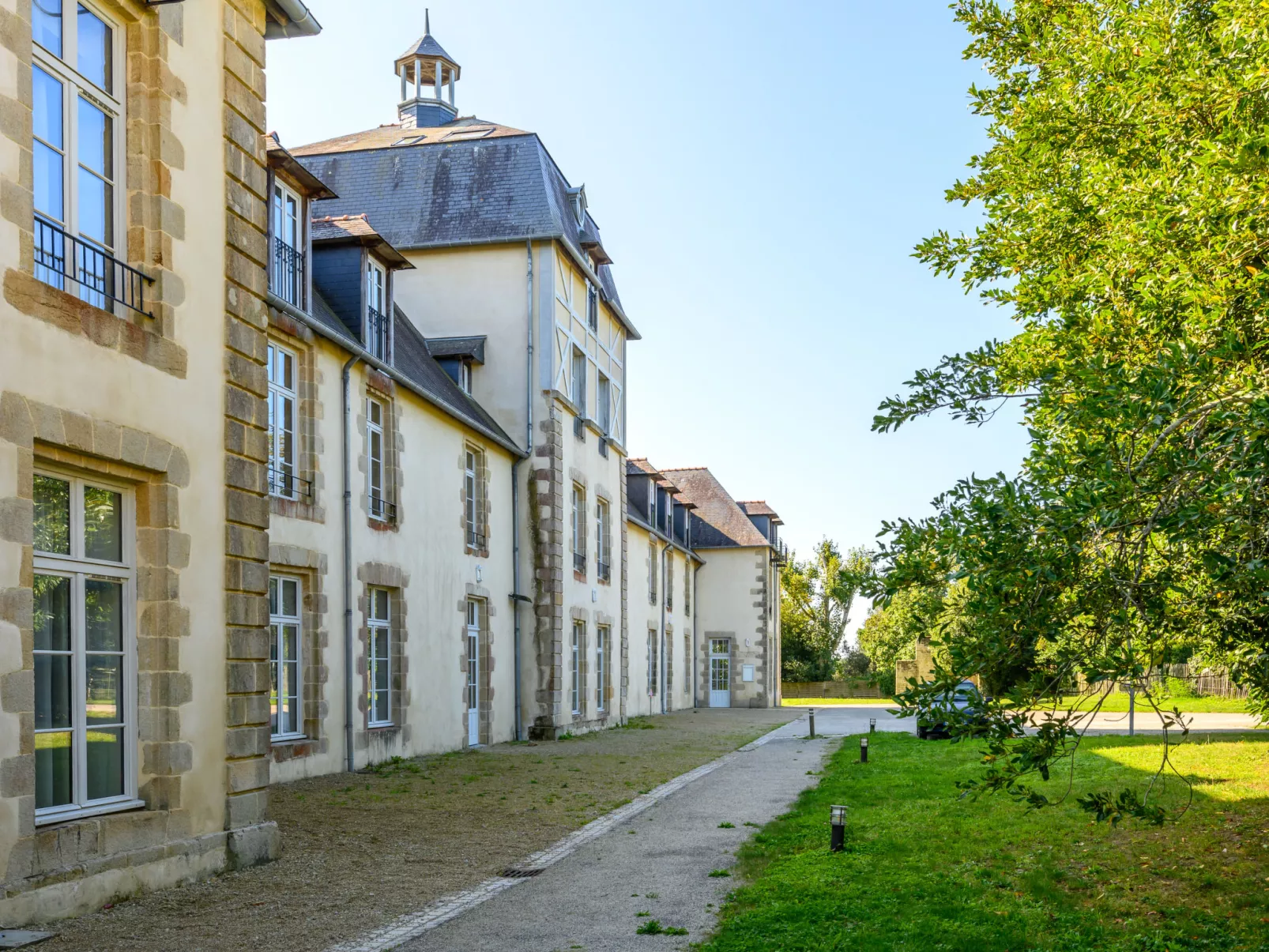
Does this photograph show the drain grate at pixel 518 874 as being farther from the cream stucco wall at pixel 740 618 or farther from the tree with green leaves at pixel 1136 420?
the cream stucco wall at pixel 740 618

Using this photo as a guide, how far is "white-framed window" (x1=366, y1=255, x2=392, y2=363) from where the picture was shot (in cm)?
1553

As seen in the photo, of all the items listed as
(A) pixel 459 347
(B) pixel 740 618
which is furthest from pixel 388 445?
(B) pixel 740 618

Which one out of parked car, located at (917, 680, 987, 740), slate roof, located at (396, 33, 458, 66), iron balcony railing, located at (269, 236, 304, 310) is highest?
slate roof, located at (396, 33, 458, 66)

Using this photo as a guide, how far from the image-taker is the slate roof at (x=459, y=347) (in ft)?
65.7

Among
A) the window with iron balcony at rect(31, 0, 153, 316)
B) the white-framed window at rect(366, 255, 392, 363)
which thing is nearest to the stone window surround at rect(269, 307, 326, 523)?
the white-framed window at rect(366, 255, 392, 363)

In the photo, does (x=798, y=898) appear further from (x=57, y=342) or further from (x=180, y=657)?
(x=57, y=342)

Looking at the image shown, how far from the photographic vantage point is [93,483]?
6.77m

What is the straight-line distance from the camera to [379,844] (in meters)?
8.98

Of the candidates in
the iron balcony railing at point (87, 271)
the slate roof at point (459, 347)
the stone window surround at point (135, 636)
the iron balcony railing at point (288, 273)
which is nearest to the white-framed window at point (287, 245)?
the iron balcony railing at point (288, 273)

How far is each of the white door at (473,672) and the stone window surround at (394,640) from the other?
285cm

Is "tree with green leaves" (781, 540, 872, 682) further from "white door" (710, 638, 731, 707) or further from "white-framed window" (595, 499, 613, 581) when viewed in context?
"white-framed window" (595, 499, 613, 581)

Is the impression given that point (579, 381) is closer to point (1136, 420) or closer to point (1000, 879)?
point (1000, 879)

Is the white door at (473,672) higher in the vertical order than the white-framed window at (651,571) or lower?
lower

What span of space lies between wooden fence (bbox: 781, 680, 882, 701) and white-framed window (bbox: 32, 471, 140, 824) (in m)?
46.7
